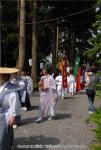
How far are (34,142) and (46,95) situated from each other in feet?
15.3

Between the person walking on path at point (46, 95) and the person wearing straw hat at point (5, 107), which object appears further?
the person walking on path at point (46, 95)

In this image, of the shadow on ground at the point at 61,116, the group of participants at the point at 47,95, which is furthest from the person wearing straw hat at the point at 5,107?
the shadow on ground at the point at 61,116

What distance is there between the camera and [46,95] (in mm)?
15922

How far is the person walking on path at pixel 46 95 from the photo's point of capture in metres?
15.8

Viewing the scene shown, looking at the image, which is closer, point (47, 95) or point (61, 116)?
point (47, 95)

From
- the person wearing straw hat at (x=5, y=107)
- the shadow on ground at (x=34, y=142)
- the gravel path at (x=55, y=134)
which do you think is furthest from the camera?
the gravel path at (x=55, y=134)

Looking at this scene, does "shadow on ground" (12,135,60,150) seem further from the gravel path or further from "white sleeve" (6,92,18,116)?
"white sleeve" (6,92,18,116)

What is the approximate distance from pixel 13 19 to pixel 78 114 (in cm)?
3759

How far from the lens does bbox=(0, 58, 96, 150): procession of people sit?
8.40 meters

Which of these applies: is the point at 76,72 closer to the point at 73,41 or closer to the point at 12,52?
the point at 12,52

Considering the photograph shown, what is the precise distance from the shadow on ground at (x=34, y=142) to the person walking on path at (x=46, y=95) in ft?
12.2

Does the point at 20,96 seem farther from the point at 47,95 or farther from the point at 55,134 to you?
the point at 55,134

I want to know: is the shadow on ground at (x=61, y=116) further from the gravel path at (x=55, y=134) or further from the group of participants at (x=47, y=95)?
the group of participants at (x=47, y=95)

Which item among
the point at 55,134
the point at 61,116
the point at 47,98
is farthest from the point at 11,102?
the point at 61,116
